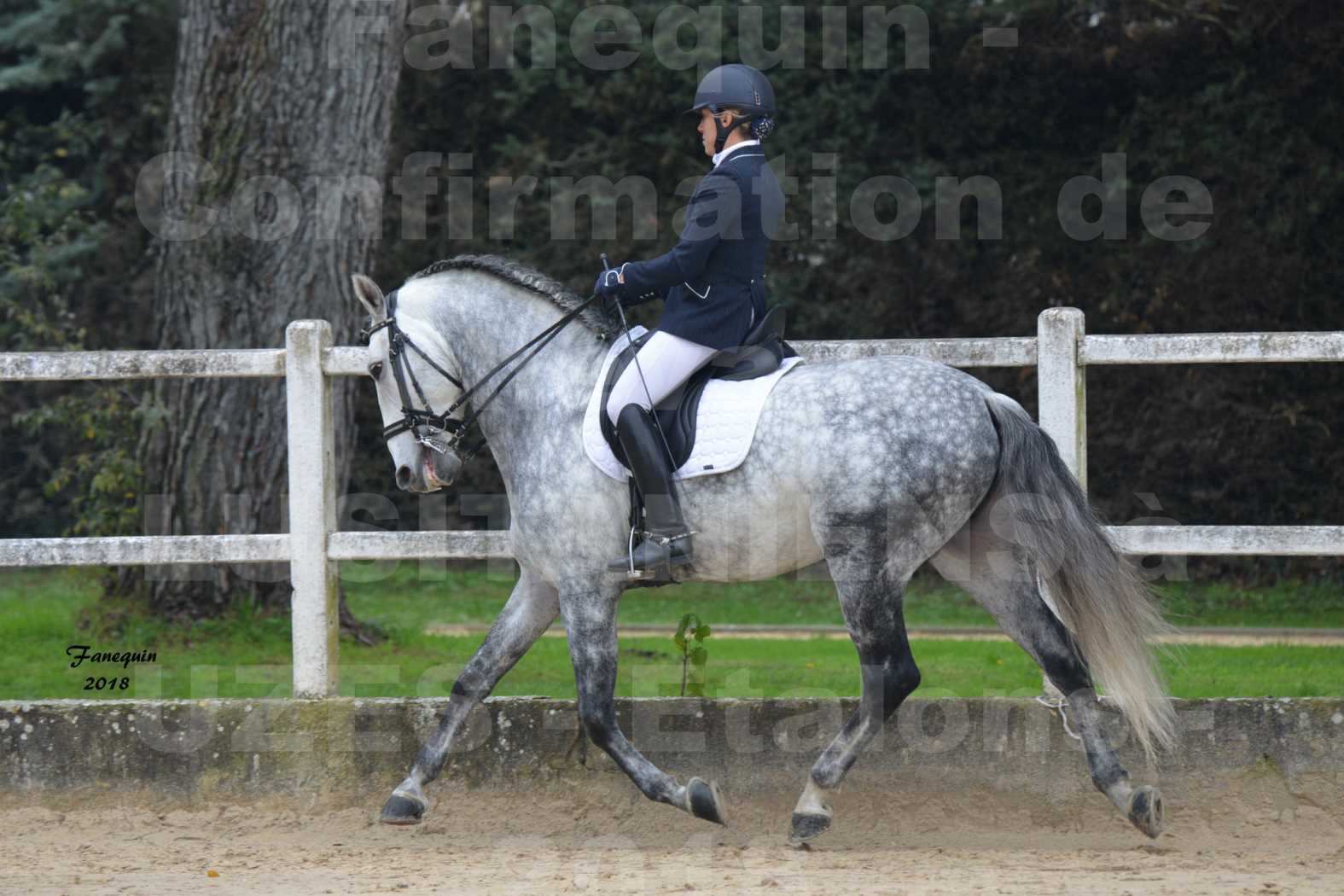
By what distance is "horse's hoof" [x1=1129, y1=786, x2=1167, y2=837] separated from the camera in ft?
17.1

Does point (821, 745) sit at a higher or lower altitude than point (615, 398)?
lower

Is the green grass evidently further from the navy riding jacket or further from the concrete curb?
the navy riding jacket

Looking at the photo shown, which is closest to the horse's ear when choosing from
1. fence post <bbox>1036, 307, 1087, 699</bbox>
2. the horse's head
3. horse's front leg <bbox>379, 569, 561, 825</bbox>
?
the horse's head

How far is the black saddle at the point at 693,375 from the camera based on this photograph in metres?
5.41

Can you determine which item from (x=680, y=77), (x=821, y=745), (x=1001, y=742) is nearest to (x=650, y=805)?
(x=821, y=745)

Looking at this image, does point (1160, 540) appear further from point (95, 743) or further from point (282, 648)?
point (282, 648)

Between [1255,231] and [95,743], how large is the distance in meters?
9.10

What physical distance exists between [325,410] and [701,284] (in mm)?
1814

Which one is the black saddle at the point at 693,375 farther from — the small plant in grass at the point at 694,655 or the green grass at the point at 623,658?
the green grass at the point at 623,658

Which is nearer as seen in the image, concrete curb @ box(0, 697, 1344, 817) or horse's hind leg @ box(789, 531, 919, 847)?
horse's hind leg @ box(789, 531, 919, 847)

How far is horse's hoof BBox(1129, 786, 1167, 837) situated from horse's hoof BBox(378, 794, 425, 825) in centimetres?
251

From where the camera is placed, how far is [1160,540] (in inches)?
230

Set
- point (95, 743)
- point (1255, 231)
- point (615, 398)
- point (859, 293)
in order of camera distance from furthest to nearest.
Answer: point (859, 293) < point (1255, 231) < point (95, 743) < point (615, 398)

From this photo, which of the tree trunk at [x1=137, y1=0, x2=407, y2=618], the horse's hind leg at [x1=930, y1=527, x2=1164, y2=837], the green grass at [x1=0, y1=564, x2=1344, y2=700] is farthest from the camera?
the tree trunk at [x1=137, y1=0, x2=407, y2=618]
